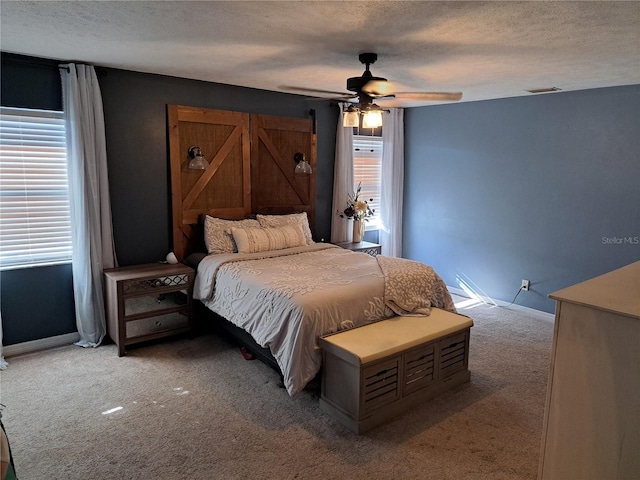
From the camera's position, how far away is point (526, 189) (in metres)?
4.94

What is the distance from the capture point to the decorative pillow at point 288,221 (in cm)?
479

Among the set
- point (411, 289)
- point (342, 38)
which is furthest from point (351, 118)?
point (411, 289)

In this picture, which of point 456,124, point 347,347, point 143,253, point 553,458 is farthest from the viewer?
point 456,124

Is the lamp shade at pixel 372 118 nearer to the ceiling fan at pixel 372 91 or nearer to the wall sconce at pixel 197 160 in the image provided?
the ceiling fan at pixel 372 91

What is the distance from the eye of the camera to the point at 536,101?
15.6 feet

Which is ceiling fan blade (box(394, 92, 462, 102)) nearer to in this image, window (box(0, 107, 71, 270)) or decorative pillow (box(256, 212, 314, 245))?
decorative pillow (box(256, 212, 314, 245))

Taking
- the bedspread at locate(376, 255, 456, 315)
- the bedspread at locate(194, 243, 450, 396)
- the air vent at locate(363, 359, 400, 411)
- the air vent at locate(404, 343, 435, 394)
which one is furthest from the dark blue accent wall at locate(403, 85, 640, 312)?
the air vent at locate(363, 359, 400, 411)

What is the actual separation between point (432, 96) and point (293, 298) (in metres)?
1.77

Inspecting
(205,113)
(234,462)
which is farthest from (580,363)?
(205,113)

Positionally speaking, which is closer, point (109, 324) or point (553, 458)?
point (553, 458)

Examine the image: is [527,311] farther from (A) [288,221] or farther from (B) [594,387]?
(B) [594,387]

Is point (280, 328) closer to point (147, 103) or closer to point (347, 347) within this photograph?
point (347, 347)

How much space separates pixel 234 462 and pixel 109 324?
2.15 meters

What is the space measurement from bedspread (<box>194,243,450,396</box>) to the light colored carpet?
0.39 meters
